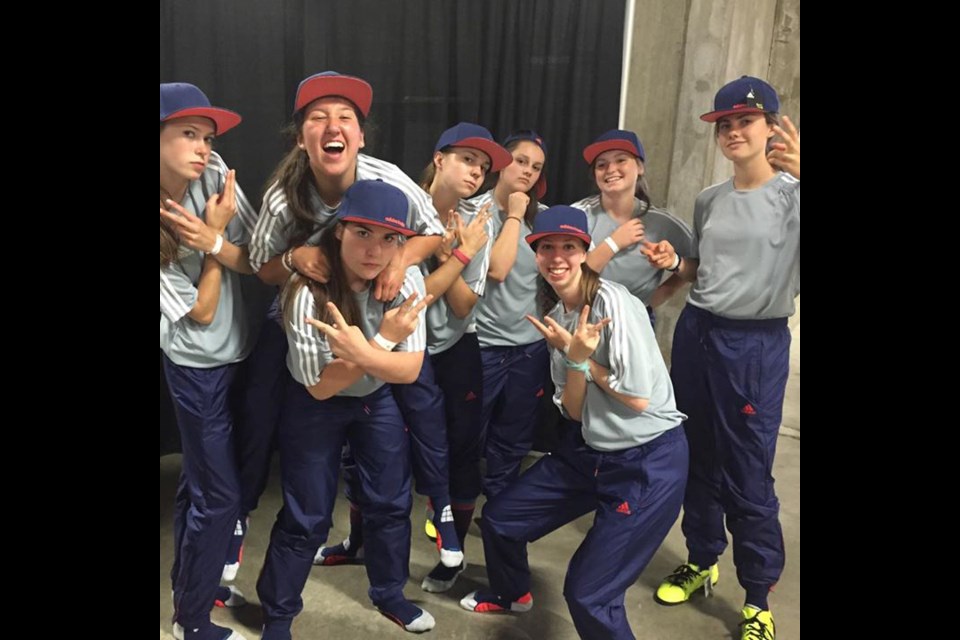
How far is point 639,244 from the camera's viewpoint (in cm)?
248

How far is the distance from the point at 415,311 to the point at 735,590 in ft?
4.95

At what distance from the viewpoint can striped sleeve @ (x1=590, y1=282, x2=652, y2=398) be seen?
7.25 ft

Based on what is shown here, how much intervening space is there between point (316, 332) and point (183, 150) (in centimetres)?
59

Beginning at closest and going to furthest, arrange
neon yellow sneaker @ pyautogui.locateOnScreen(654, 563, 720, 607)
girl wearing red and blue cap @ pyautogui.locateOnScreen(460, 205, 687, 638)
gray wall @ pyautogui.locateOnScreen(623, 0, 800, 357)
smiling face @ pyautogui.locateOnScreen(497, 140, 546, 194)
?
1. girl wearing red and blue cap @ pyautogui.locateOnScreen(460, 205, 687, 638)
2. gray wall @ pyautogui.locateOnScreen(623, 0, 800, 357)
3. smiling face @ pyautogui.locateOnScreen(497, 140, 546, 194)
4. neon yellow sneaker @ pyautogui.locateOnScreen(654, 563, 720, 607)

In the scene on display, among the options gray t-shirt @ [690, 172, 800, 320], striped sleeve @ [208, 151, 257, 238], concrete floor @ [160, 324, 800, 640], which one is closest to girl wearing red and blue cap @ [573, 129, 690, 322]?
gray t-shirt @ [690, 172, 800, 320]

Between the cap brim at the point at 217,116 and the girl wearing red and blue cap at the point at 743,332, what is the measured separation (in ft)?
4.35

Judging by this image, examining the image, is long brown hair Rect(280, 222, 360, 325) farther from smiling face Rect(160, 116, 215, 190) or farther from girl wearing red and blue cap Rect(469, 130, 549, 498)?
girl wearing red and blue cap Rect(469, 130, 549, 498)

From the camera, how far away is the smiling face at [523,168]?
244cm

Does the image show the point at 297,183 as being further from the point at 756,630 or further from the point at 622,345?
the point at 756,630

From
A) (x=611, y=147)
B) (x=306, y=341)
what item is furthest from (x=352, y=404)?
(x=611, y=147)

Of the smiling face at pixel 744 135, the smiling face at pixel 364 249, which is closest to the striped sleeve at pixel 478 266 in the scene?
the smiling face at pixel 364 249

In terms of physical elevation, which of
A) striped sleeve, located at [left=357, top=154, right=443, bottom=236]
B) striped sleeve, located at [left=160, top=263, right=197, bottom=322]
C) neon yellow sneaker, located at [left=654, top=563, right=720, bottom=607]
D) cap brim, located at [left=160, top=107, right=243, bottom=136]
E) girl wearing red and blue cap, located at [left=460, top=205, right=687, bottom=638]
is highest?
cap brim, located at [left=160, top=107, right=243, bottom=136]

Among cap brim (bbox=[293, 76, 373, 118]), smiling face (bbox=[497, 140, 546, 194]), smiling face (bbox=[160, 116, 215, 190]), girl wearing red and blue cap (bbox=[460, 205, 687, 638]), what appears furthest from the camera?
smiling face (bbox=[497, 140, 546, 194])

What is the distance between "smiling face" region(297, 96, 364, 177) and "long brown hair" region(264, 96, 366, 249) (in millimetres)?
16
